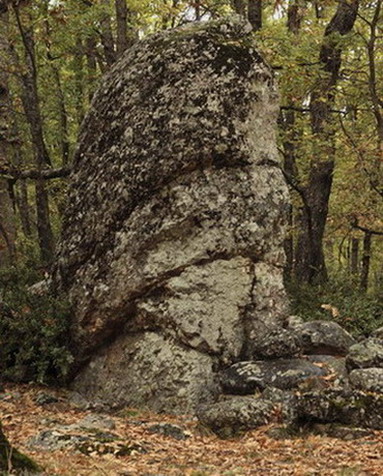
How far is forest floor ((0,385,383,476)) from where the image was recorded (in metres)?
6.36

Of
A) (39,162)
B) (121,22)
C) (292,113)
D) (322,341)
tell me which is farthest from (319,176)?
(39,162)

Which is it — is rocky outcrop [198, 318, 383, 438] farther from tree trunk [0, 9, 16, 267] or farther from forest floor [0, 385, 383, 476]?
tree trunk [0, 9, 16, 267]

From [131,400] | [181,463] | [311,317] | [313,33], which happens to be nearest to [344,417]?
[181,463]

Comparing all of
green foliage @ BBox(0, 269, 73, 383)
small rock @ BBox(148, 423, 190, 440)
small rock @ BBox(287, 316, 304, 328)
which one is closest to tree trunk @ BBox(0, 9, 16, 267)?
green foliage @ BBox(0, 269, 73, 383)

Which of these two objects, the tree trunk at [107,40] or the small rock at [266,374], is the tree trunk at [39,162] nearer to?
the tree trunk at [107,40]

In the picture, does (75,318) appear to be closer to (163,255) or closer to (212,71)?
(163,255)

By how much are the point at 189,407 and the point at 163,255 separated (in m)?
3.00

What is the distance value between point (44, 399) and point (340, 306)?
28.4 feet

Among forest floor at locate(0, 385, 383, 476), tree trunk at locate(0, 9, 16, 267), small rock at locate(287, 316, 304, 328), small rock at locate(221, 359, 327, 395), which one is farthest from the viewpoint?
tree trunk at locate(0, 9, 16, 267)

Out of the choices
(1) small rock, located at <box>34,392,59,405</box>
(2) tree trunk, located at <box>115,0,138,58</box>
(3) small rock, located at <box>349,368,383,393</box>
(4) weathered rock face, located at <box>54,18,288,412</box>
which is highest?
(2) tree trunk, located at <box>115,0,138,58</box>

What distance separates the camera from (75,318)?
11.6m

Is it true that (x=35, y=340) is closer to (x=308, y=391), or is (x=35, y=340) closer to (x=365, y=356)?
(x=308, y=391)

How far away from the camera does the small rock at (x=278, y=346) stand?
1058 cm

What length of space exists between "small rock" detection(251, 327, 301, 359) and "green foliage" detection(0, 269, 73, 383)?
12.6 feet
